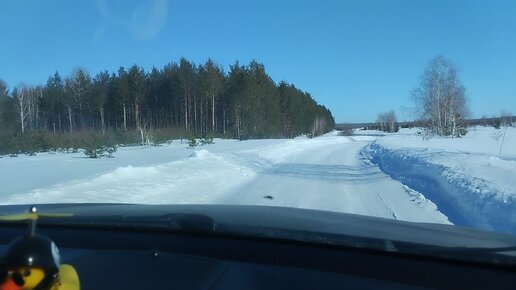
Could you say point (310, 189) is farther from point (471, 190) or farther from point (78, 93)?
point (78, 93)

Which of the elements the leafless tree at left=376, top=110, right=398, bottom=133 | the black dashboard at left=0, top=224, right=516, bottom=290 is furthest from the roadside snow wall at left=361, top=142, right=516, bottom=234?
the leafless tree at left=376, top=110, right=398, bottom=133

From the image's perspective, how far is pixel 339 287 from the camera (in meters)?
1.84

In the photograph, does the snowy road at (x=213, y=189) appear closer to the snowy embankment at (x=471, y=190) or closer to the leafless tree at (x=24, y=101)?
the snowy embankment at (x=471, y=190)

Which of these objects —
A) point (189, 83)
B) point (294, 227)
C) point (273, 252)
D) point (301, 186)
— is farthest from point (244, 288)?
point (189, 83)

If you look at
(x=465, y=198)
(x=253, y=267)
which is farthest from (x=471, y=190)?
(x=253, y=267)

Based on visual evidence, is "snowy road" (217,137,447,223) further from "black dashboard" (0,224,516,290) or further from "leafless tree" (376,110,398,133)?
"leafless tree" (376,110,398,133)

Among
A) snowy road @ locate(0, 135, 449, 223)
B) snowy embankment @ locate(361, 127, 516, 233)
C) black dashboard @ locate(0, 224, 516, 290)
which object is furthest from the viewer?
snowy road @ locate(0, 135, 449, 223)

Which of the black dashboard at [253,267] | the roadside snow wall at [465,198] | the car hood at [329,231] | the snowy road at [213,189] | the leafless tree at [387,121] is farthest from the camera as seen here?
the leafless tree at [387,121]

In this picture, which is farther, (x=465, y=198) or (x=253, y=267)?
(x=465, y=198)

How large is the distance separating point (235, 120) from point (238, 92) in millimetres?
3778

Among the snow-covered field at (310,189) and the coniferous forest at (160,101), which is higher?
the coniferous forest at (160,101)

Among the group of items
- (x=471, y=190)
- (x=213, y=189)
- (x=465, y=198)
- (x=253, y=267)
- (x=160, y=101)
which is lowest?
(x=213, y=189)

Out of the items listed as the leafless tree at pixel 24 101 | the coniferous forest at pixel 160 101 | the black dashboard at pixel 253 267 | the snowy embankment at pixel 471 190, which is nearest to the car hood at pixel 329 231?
the black dashboard at pixel 253 267

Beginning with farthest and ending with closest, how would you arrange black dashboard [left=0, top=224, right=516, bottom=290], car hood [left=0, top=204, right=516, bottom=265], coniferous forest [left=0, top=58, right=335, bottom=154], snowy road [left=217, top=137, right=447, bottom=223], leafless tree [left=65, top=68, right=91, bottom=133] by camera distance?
leafless tree [left=65, top=68, right=91, bottom=133], coniferous forest [left=0, top=58, right=335, bottom=154], snowy road [left=217, top=137, right=447, bottom=223], car hood [left=0, top=204, right=516, bottom=265], black dashboard [left=0, top=224, right=516, bottom=290]
